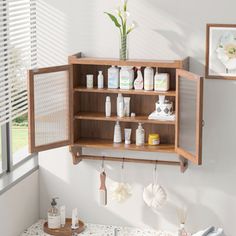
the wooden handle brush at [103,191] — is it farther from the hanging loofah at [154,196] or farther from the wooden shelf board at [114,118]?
the wooden shelf board at [114,118]

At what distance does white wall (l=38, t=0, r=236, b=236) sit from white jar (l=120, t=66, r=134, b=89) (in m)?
0.16

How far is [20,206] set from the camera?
4.78 m

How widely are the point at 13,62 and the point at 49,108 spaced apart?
1.44 feet

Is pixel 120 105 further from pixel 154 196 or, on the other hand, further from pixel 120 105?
pixel 154 196

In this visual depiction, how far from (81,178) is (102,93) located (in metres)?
0.67

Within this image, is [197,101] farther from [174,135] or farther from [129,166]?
[129,166]

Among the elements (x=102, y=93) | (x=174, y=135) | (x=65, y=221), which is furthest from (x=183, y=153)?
(x=65, y=221)

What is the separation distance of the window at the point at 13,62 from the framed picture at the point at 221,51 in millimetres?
1272

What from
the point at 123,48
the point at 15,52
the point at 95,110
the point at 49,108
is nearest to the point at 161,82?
the point at 123,48

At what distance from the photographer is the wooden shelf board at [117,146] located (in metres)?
4.64

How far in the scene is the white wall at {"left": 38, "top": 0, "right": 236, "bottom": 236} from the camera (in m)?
4.61

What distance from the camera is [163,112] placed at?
181 inches

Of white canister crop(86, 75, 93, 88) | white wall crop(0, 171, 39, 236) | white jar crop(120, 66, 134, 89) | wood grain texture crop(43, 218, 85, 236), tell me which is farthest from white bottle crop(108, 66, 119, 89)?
wood grain texture crop(43, 218, 85, 236)

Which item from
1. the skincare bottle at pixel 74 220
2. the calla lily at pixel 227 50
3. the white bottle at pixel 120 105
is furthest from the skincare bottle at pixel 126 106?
the skincare bottle at pixel 74 220
